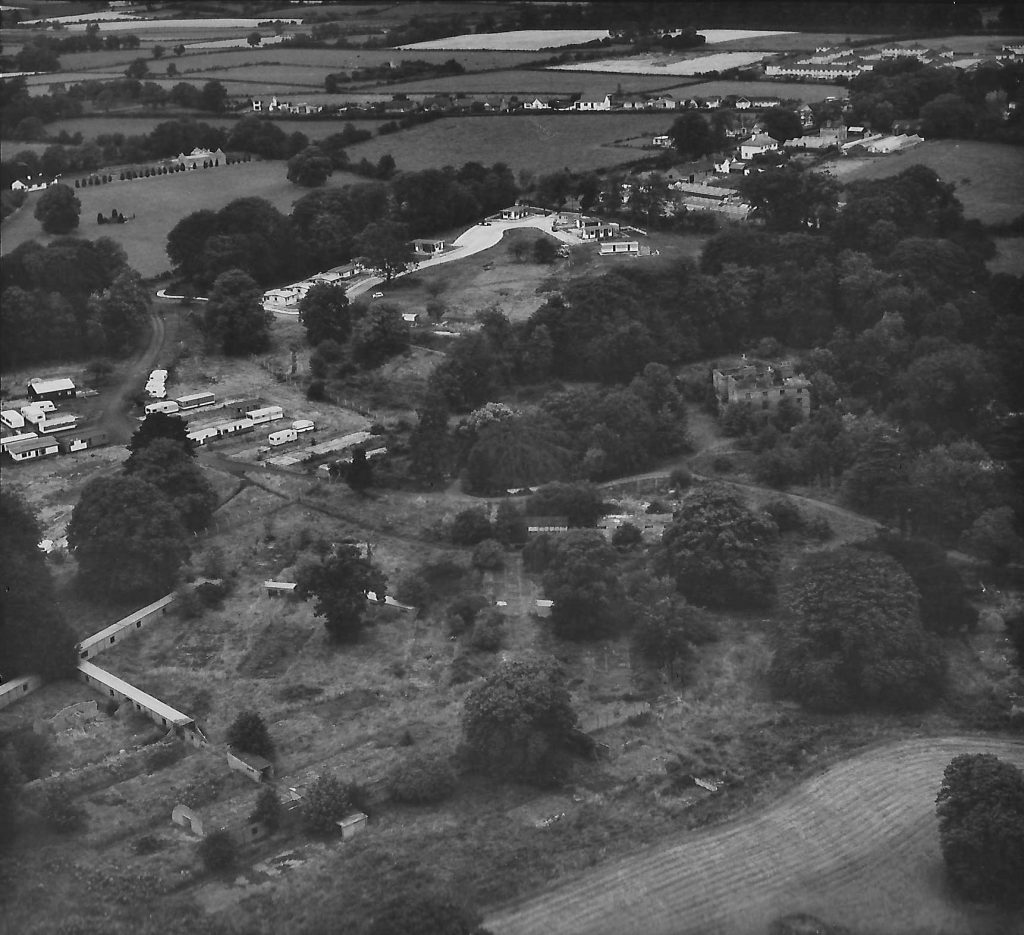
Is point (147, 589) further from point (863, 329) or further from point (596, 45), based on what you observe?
point (596, 45)

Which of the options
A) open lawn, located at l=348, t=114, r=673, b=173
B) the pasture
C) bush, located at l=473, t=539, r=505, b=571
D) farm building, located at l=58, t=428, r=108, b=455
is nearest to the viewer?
bush, located at l=473, t=539, r=505, b=571

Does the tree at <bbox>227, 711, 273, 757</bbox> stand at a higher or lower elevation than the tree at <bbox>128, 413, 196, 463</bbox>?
lower

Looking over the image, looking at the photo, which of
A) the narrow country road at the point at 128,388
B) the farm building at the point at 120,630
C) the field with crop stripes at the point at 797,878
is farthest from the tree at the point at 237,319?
the field with crop stripes at the point at 797,878

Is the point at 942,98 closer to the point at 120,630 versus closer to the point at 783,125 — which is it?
the point at 783,125

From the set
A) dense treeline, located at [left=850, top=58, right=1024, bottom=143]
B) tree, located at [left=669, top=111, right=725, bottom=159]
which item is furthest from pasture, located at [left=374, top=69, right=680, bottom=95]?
dense treeline, located at [left=850, top=58, right=1024, bottom=143]

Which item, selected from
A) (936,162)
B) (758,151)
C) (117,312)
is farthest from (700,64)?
(117,312)

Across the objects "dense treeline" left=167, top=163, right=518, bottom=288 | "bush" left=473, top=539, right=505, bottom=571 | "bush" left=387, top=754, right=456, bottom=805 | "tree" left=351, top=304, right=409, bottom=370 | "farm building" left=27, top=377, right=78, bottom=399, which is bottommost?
"bush" left=387, top=754, right=456, bottom=805

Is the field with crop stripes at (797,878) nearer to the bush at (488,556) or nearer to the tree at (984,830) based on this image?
the tree at (984,830)

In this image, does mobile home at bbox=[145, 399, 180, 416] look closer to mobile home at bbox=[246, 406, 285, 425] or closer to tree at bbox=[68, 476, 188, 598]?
mobile home at bbox=[246, 406, 285, 425]
